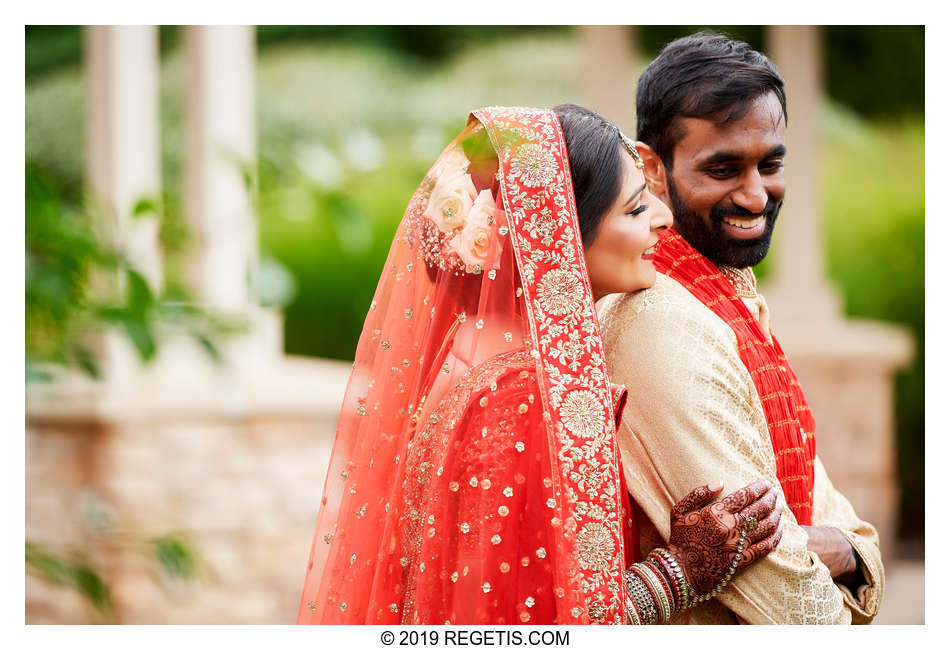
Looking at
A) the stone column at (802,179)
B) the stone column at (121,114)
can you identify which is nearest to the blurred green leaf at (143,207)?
the stone column at (121,114)

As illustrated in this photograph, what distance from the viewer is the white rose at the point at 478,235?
1.51 metres

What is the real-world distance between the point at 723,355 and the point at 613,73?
3278 millimetres

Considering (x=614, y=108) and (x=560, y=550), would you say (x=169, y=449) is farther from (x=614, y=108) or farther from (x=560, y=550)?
(x=560, y=550)

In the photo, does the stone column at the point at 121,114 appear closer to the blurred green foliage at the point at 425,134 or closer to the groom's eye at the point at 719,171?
the blurred green foliage at the point at 425,134

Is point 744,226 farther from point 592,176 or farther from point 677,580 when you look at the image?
point 677,580

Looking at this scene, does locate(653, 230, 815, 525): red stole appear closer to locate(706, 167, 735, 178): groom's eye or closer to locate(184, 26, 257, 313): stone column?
locate(706, 167, 735, 178): groom's eye

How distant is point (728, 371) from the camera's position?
5.05 feet

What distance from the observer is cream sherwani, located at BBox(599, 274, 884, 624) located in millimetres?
1494

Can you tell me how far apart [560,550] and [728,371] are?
354mm

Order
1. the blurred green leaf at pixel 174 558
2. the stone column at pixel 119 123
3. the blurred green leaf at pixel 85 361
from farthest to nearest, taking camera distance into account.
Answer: the stone column at pixel 119 123, the blurred green leaf at pixel 85 361, the blurred green leaf at pixel 174 558

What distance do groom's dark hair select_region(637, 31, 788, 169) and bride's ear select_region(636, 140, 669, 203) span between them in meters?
0.01

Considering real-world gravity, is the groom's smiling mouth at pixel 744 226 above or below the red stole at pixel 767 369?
above

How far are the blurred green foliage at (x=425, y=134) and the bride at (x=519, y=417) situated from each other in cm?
239
